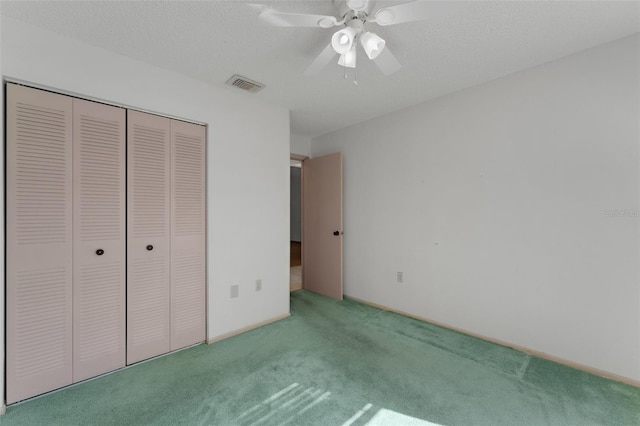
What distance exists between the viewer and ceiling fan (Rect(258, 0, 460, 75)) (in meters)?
1.27

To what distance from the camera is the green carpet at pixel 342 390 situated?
155cm

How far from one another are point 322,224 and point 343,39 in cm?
264

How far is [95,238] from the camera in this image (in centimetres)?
191

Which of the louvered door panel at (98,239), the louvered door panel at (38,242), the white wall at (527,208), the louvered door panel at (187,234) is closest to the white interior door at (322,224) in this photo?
the white wall at (527,208)

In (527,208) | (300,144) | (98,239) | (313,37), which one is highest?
(313,37)

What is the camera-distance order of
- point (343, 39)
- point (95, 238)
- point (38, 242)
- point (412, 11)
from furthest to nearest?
point (95, 238) < point (38, 242) < point (343, 39) < point (412, 11)

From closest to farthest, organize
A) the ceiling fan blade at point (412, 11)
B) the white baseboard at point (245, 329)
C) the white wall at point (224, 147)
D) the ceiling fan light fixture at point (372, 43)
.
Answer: the ceiling fan blade at point (412, 11) → the ceiling fan light fixture at point (372, 43) → the white wall at point (224, 147) → the white baseboard at point (245, 329)

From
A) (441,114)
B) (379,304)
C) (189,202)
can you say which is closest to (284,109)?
(189,202)

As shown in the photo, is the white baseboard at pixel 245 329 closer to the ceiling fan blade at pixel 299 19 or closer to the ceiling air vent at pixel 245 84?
the ceiling air vent at pixel 245 84

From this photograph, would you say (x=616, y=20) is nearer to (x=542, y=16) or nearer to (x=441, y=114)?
(x=542, y=16)

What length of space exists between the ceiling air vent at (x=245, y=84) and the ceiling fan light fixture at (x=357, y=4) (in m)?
1.23

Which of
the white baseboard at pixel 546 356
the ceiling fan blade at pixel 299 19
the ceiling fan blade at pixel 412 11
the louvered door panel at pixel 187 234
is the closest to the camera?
the ceiling fan blade at pixel 412 11

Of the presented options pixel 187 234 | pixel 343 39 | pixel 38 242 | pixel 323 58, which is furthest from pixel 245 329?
pixel 343 39

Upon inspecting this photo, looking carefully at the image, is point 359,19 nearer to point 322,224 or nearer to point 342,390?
point 342,390
